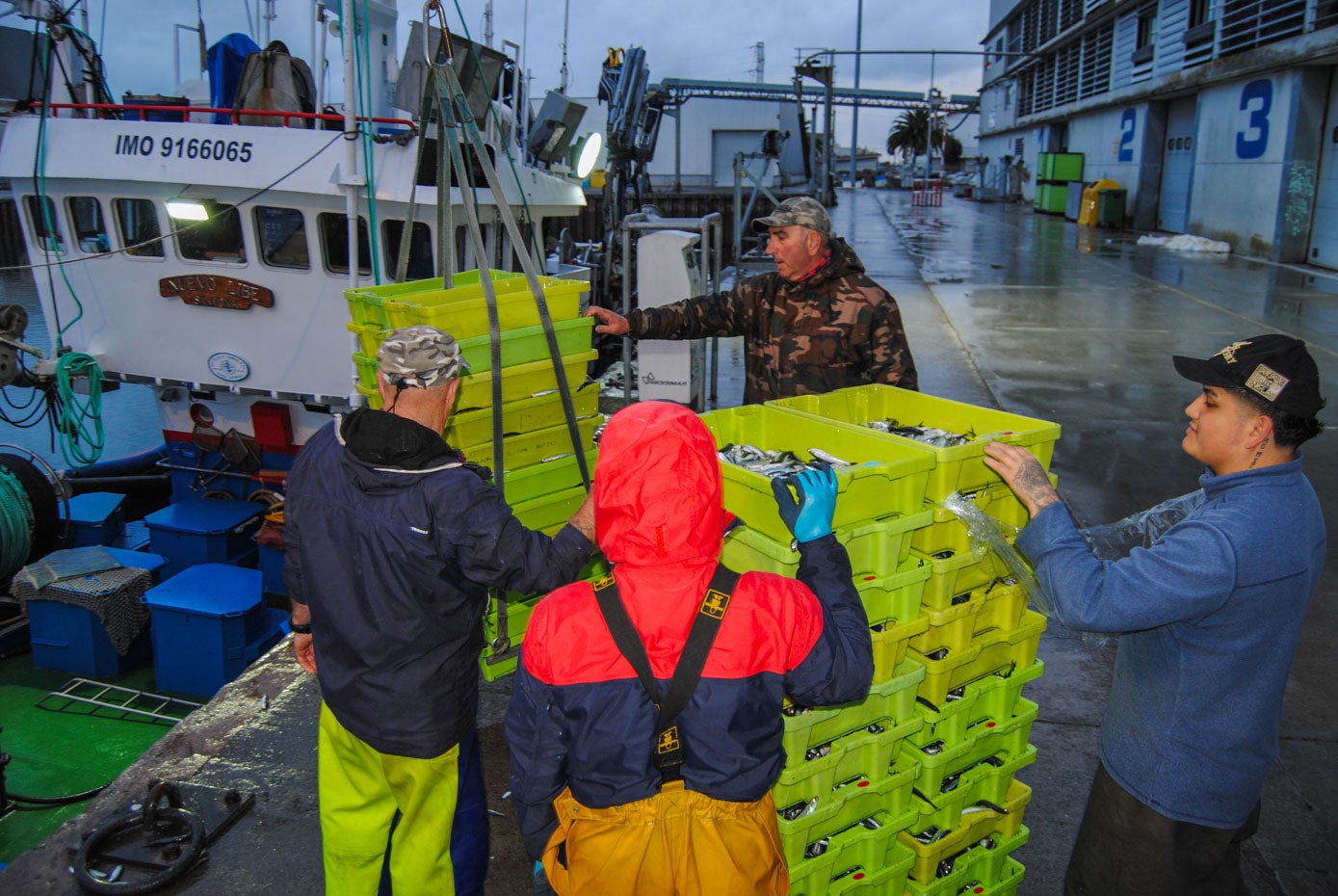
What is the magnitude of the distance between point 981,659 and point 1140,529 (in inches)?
26.2

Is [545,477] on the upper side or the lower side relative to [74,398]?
upper

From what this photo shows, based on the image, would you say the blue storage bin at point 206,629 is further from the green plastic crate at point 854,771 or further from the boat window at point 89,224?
the green plastic crate at point 854,771

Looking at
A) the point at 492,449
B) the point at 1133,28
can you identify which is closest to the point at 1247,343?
the point at 492,449

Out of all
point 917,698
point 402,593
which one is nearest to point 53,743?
point 402,593

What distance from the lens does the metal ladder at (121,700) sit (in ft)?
22.3

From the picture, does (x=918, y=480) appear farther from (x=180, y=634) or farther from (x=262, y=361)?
(x=262, y=361)

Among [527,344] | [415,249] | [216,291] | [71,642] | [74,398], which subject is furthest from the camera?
[74,398]

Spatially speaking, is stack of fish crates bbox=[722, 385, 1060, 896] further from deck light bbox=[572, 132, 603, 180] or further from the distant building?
the distant building

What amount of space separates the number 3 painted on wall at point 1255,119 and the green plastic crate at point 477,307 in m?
21.0

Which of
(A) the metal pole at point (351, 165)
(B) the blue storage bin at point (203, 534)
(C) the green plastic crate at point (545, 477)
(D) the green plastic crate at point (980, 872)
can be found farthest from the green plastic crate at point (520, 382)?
(B) the blue storage bin at point (203, 534)

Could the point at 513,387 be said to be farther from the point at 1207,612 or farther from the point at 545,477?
the point at 1207,612

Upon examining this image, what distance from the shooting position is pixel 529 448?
423 cm

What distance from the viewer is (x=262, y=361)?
862 cm

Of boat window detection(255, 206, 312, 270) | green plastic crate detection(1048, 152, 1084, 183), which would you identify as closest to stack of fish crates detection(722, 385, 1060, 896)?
boat window detection(255, 206, 312, 270)
